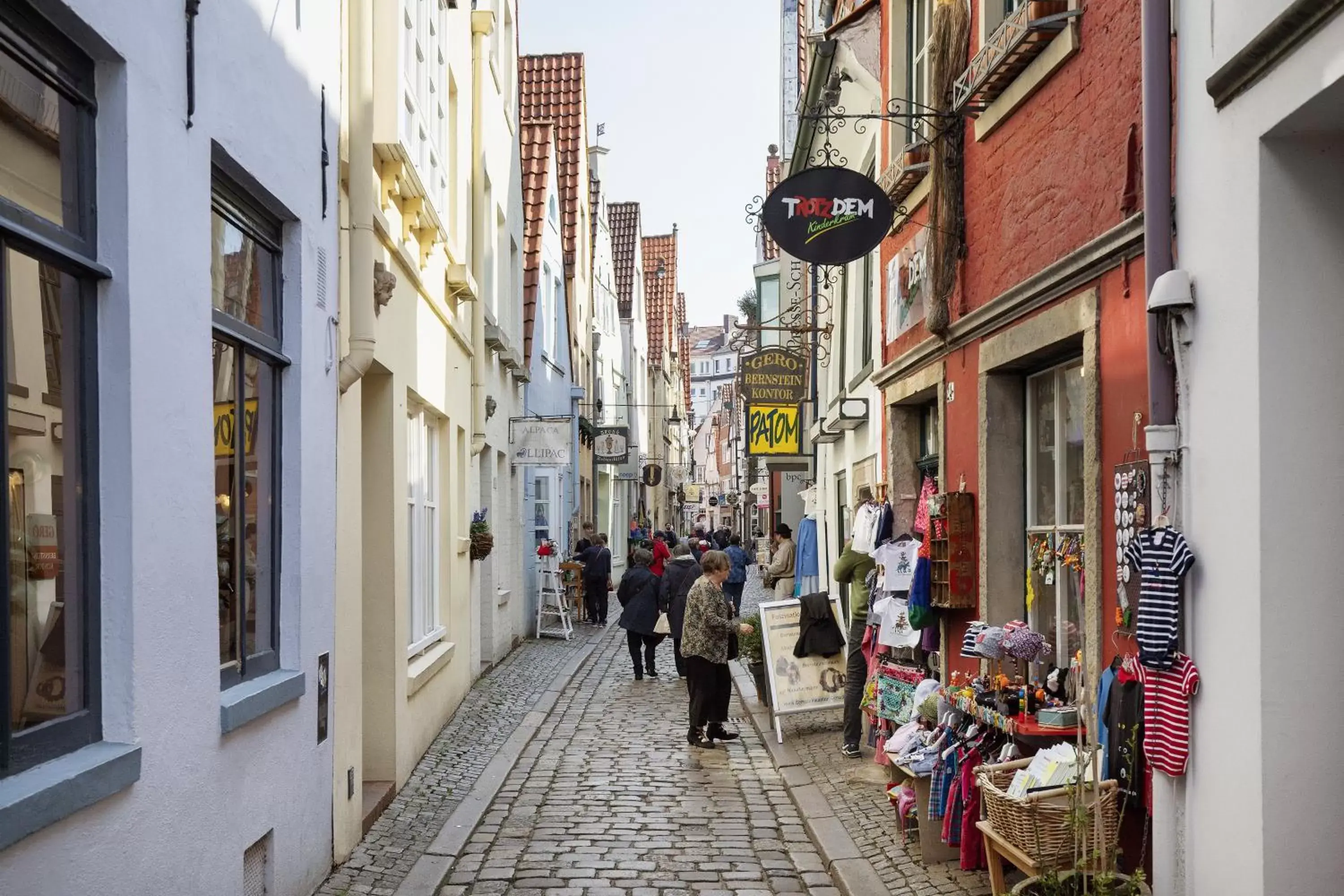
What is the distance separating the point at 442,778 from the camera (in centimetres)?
919

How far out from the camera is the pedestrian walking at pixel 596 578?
21.8 m

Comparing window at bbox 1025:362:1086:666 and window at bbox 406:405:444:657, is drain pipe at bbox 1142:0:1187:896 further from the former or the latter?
window at bbox 406:405:444:657

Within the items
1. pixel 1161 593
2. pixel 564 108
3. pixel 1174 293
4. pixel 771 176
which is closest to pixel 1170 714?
pixel 1161 593

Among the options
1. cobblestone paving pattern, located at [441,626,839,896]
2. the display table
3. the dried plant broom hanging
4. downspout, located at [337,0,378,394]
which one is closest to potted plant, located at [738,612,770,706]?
cobblestone paving pattern, located at [441,626,839,896]

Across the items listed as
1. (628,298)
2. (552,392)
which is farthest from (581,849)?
(628,298)

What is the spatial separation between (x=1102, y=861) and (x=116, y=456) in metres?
3.70

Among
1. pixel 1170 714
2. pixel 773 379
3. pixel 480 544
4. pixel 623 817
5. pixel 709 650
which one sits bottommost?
pixel 623 817

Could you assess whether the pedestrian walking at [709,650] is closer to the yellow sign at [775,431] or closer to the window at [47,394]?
the yellow sign at [775,431]

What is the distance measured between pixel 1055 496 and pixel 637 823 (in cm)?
311

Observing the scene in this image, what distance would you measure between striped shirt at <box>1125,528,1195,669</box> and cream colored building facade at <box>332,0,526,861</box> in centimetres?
391

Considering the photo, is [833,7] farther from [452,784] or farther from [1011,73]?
[452,784]

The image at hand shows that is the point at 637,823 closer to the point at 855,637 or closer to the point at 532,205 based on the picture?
the point at 855,637

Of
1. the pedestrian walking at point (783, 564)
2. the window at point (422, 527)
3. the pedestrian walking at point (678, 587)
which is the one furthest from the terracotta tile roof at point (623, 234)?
the window at point (422, 527)

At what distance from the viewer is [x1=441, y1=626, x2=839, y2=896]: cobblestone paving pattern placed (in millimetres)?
6789
